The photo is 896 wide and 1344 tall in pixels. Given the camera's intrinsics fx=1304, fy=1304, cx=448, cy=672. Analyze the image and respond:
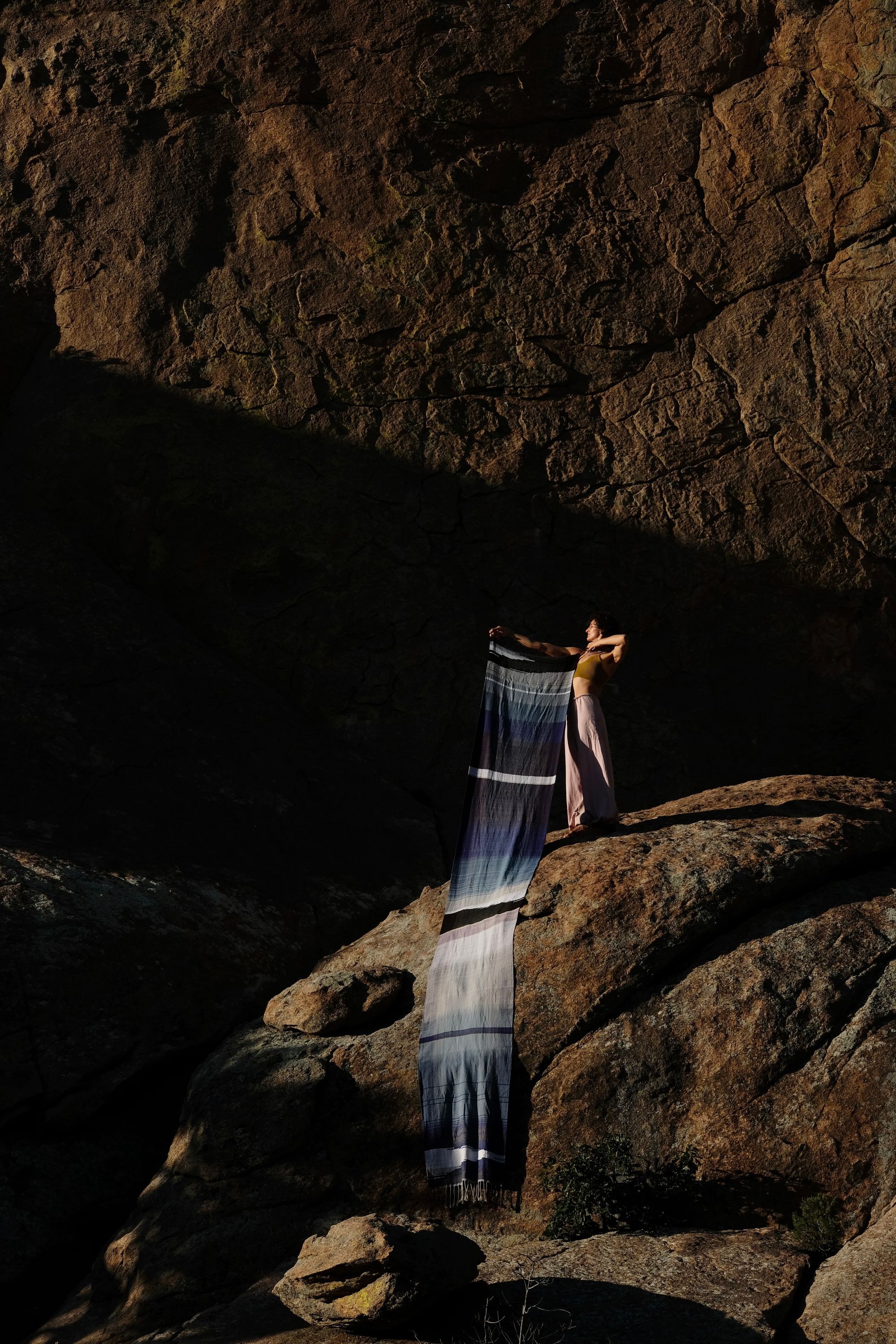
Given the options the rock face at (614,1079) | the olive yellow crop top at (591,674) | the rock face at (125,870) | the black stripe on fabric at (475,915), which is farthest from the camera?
the olive yellow crop top at (591,674)

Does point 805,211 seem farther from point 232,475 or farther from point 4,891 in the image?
point 4,891

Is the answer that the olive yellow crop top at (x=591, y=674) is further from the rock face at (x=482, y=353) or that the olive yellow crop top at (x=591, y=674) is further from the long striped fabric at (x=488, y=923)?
the rock face at (x=482, y=353)

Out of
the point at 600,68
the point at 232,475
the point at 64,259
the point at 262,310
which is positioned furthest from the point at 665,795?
the point at 64,259

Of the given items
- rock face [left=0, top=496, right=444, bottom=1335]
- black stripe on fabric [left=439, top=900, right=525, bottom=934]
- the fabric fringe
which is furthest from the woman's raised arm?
the fabric fringe

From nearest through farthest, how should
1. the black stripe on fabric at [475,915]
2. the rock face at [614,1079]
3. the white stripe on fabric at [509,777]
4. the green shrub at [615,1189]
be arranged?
1. the green shrub at [615,1189]
2. the rock face at [614,1079]
3. the black stripe on fabric at [475,915]
4. the white stripe on fabric at [509,777]

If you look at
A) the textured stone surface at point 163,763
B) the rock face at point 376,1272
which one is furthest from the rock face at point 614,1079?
the textured stone surface at point 163,763

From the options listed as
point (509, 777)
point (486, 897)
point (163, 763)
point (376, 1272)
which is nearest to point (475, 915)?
point (486, 897)

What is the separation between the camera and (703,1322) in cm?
396

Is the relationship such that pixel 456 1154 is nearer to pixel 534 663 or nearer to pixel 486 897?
pixel 486 897

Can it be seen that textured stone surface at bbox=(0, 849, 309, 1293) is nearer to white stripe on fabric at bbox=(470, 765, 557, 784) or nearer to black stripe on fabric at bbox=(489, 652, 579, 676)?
white stripe on fabric at bbox=(470, 765, 557, 784)

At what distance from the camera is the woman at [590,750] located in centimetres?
605

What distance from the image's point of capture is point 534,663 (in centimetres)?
627

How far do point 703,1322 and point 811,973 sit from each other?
1520 mm

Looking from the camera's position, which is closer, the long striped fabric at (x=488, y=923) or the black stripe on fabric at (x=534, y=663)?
the long striped fabric at (x=488, y=923)
